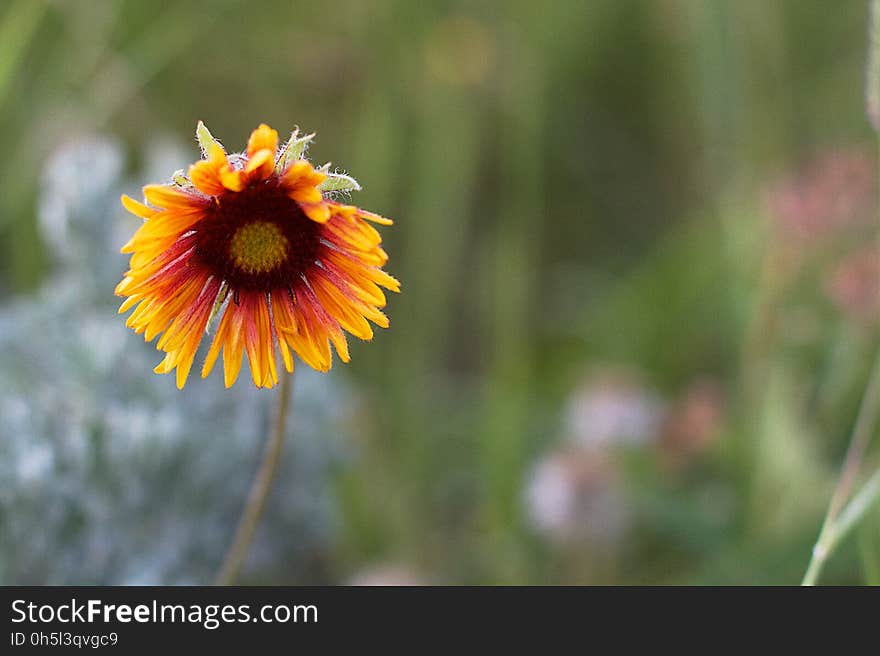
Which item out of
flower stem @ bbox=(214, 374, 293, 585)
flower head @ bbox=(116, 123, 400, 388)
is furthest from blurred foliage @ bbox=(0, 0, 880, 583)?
flower head @ bbox=(116, 123, 400, 388)

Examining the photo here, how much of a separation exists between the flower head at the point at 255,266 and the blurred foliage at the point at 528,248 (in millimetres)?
343

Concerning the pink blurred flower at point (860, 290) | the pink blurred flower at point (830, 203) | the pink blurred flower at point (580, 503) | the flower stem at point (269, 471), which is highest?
the pink blurred flower at point (830, 203)

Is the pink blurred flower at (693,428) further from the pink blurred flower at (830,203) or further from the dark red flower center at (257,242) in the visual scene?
the dark red flower center at (257,242)

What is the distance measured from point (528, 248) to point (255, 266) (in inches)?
49.1

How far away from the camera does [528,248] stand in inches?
84.6

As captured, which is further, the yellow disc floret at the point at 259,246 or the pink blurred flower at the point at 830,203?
the pink blurred flower at the point at 830,203

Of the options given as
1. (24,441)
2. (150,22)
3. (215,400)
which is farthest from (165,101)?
(24,441)

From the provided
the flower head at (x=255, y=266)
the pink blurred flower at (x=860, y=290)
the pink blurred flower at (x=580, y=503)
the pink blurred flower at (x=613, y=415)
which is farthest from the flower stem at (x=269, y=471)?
the pink blurred flower at (x=860, y=290)

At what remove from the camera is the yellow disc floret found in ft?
3.04

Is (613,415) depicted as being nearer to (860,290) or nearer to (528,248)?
(860,290)

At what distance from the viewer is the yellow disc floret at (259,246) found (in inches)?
36.5

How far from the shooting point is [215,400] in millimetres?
1414

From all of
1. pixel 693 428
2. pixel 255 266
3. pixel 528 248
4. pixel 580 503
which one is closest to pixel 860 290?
pixel 693 428
